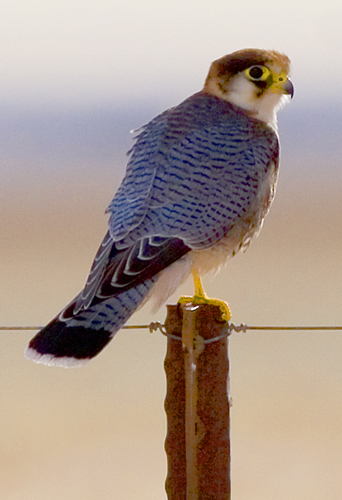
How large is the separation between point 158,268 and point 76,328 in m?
0.37

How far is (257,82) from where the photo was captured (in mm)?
3590

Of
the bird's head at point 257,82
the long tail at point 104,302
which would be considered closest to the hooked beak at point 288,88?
the bird's head at point 257,82

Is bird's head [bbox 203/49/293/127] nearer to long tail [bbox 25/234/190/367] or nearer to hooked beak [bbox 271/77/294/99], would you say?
hooked beak [bbox 271/77/294/99]

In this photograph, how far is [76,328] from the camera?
2691 millimetres

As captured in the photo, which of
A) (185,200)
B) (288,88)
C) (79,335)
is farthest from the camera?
(288,88)

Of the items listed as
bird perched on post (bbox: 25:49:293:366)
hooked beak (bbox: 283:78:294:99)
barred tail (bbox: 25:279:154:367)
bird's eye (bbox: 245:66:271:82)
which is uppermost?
bird's eye (bbox: 245:66:271:82)

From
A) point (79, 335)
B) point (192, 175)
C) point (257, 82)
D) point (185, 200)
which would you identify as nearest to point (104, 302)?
point (79, 335)

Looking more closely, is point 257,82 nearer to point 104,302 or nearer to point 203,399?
point 104,302

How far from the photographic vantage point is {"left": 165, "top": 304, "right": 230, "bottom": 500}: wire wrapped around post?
237 cm

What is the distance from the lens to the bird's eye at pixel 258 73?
3574 mm

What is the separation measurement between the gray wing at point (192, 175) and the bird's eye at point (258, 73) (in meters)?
0.21

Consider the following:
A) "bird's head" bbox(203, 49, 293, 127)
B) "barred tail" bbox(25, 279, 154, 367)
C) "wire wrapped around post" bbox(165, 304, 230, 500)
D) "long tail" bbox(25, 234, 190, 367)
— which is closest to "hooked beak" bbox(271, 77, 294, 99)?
"bird's head" bbox(203, 49, 293, 127)

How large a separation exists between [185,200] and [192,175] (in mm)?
126

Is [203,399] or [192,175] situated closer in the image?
[203,399]
